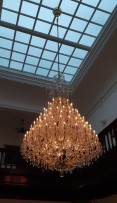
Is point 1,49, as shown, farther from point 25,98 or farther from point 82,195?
point 82,195

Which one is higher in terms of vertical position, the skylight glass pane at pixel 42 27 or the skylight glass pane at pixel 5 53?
the skylight glass pane at pixel 42 27

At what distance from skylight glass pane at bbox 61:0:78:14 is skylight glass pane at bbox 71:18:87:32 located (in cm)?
42

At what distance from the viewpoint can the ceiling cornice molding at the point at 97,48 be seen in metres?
8.68

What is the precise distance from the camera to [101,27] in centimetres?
908

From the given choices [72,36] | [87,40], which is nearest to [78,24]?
[72,36]

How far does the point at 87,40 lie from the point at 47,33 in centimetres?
146

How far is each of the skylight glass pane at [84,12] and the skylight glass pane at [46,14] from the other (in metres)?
0.88

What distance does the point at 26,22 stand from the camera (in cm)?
891

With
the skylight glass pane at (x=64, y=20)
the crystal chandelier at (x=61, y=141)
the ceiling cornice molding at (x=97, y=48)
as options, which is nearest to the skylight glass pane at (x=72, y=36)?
the skylight glass pane at (x=64, y=20)

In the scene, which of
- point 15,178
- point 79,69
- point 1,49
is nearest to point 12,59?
point 1,49

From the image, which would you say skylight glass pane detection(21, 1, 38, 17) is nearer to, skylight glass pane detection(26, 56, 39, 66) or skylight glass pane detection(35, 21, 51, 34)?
skylight glass pane detection(35, 21, 51, 34)

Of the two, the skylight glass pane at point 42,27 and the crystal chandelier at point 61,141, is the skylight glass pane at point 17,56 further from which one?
the crystal chandelier at point 61,141

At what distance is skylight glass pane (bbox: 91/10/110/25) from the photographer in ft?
28.5

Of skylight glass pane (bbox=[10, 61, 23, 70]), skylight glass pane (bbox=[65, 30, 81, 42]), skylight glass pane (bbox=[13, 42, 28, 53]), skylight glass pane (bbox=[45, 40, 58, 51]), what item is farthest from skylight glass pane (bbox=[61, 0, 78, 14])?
skylight glass pane (bbox=[10, 61, 23, 70])
